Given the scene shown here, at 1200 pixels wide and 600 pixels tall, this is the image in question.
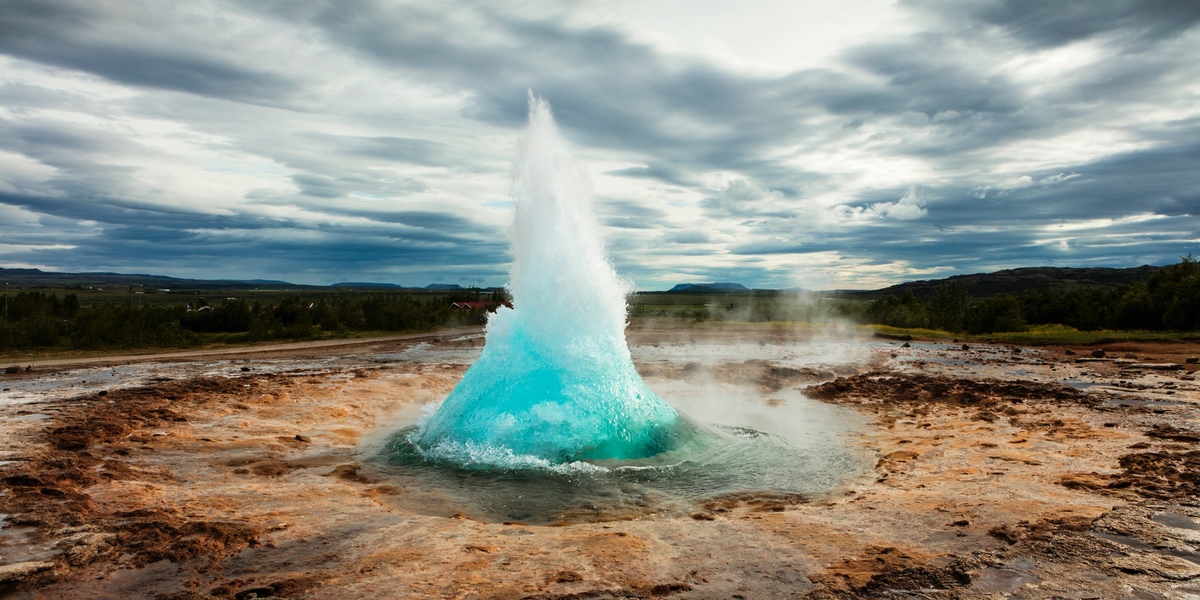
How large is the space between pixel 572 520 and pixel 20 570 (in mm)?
3754

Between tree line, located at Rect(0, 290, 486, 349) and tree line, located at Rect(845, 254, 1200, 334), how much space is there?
28253 millimetres

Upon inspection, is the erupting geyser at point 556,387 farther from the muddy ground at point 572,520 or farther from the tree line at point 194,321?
the tree line at point 194,321

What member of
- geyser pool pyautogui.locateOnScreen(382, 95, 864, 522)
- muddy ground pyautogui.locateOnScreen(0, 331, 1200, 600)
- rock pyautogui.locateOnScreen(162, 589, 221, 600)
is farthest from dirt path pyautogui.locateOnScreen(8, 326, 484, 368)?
rock pyautogui.locateOnScreen(162, 589, 221, 600)

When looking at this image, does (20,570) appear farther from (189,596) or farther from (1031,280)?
(1031,280)

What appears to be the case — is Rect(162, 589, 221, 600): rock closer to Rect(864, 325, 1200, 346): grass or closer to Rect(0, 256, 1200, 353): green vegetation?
Rect(0, 256, 1200, 353): green vegetation

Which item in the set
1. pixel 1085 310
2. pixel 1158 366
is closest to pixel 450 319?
pixel 1158 366

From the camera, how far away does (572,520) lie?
5629mm

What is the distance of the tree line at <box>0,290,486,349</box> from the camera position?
76.9 feet

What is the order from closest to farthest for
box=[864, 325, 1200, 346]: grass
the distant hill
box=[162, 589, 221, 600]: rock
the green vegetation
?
box=[162, 589, 221, 600]: rock → the green vegetation → box=[864, 325, 1200, 346]: grass → the distant hill

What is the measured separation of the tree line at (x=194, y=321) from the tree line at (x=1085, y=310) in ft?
92.7

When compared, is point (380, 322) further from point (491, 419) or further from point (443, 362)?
point (491, 419)

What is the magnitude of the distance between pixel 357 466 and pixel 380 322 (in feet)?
100

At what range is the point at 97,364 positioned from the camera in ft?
58.9

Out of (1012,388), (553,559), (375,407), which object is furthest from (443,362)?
(553,559)
